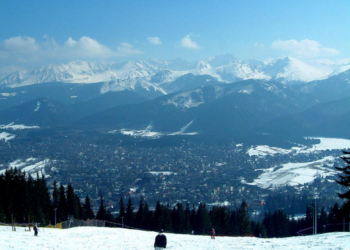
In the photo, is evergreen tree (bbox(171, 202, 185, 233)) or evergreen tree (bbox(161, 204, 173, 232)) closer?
evergreen tree (bbox(161, 204, 173, 232))

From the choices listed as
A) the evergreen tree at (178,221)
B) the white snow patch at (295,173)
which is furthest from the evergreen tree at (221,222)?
the white snow patch at (295,173)

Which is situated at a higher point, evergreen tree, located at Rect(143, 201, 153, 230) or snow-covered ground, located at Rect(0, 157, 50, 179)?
snow-covered ground, located at Rect(0, 157, 50, 179)

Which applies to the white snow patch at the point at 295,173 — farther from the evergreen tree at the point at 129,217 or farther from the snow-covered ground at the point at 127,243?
the snow-covered ground at the point at 127,243

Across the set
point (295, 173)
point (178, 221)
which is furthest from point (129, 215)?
point (295, 173)

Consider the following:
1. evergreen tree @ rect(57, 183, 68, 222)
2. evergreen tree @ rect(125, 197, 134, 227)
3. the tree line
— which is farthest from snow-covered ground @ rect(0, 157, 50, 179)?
evergreen tree @ rect(57, 183, 68, 222)

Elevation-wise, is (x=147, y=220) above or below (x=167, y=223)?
above

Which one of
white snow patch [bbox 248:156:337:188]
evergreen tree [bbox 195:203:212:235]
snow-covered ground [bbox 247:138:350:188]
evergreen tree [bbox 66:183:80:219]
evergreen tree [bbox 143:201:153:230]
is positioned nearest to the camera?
evergreen tree [bbox 66:183:80:219]

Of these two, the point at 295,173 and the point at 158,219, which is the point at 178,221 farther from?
the point at 295,173

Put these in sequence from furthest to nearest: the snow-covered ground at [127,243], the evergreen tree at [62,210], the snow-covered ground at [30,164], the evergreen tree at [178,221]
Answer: the snow-covered ground at [30,164], the evergreen tree at [178,221], the evergreen tree at [62,210], the snow-covered ground at [127,243]

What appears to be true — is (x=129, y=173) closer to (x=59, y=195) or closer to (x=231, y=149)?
(x=231, y=149)

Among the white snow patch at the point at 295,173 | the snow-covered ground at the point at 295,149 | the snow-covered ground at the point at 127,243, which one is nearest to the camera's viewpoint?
the snow-covered ground at the point at 127,243

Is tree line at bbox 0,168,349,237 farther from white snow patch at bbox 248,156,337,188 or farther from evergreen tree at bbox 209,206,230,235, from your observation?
white snow patch at bbox 248,156,337,188
